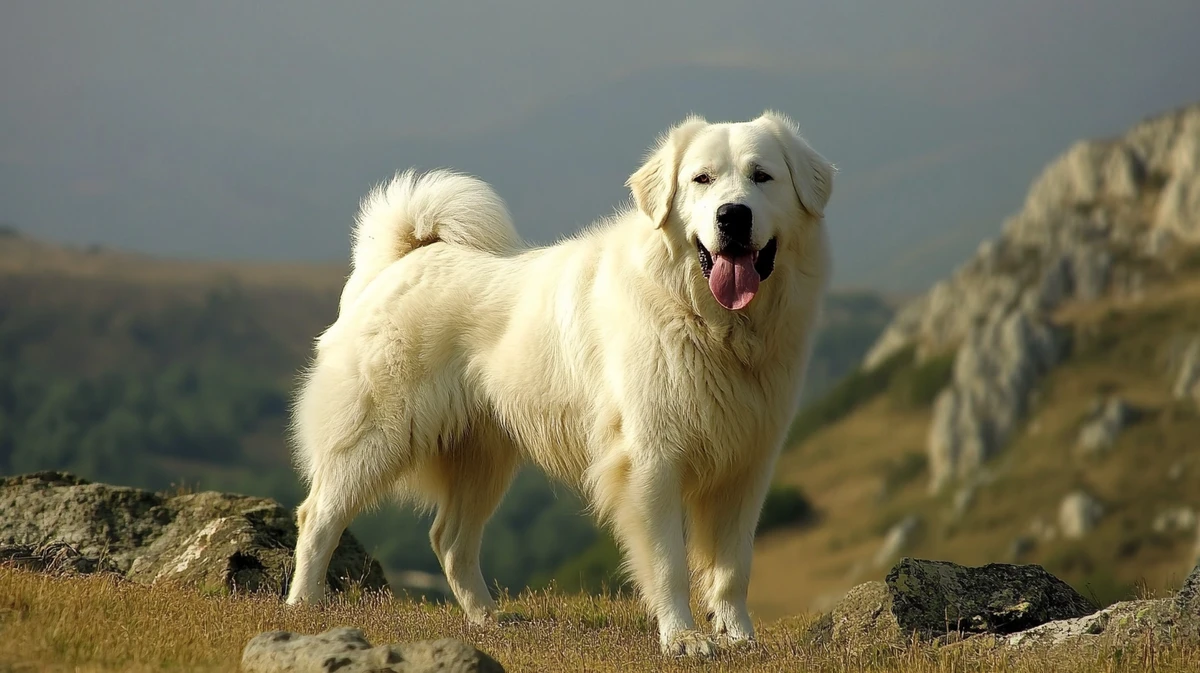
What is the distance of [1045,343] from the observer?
283 feet

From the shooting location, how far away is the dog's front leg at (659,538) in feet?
23.0

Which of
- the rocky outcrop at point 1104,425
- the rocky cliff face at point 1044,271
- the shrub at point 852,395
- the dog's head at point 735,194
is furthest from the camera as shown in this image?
the shrub at point 852,395

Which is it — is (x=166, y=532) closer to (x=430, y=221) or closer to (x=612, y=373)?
(x=430, y=221)

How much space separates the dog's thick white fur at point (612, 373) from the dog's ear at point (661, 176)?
0.04 feet

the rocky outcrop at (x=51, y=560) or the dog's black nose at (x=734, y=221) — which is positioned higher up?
the dog's black nose at (x=734, y=221)

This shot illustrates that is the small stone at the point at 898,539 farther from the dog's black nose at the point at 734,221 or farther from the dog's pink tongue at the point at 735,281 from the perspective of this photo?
the dog's black nose at the point at 734,221

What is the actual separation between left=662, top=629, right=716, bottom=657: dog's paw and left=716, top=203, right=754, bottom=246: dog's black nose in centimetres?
200


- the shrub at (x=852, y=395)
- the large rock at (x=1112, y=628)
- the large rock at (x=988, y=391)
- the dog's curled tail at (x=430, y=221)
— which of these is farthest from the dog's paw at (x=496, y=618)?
the shrub at (x=852, y=395)

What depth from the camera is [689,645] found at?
6688mm

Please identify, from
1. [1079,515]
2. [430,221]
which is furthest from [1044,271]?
[430,221]

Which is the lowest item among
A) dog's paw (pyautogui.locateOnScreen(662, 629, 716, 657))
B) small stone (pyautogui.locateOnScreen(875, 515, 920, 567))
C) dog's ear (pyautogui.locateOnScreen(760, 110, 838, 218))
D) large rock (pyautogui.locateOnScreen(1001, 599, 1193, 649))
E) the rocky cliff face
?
small stone (pyautogui.locateOnScreen(875, 515, 920, 567))

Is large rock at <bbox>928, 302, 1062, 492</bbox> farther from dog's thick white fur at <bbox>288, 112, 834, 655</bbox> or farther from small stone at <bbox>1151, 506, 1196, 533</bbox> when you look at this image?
dog's thick white fur at <bbox>288, 112, 834, 655</bbox>

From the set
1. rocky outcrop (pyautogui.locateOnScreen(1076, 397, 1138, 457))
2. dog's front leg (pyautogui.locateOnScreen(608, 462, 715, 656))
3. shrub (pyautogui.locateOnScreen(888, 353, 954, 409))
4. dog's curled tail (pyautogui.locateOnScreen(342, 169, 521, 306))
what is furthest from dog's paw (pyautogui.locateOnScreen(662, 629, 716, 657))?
shrub (pyautogui.locateOnScreen(888, 353, 954, 409))

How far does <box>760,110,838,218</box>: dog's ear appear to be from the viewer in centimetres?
704
